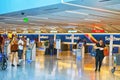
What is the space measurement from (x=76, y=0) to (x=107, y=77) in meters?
4.89

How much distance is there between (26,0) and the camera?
918cm

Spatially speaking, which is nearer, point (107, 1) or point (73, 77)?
point (107, 1)

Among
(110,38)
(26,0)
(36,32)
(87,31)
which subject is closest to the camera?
(26,0)

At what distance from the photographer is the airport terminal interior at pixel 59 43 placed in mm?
8969

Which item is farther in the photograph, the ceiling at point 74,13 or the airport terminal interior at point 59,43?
the airport terminal interior at point 59,43

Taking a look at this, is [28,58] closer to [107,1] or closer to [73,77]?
[73,77]

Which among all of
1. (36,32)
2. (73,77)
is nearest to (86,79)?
(73,77)

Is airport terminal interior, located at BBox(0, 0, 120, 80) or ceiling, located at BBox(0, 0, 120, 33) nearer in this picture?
ceiling, located at BBox(0, 0, 120, 33)

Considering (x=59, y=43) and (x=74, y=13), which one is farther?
(x=59, y=43)

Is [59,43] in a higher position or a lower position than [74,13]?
lower

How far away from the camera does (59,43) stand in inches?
A: 709

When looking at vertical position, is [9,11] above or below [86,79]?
above

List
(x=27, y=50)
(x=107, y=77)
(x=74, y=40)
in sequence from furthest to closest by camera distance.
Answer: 1. (x=74, y=40)
2. (x=27, y=50)
3. (x=107, y=77)

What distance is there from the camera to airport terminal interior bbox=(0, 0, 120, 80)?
897 cm
